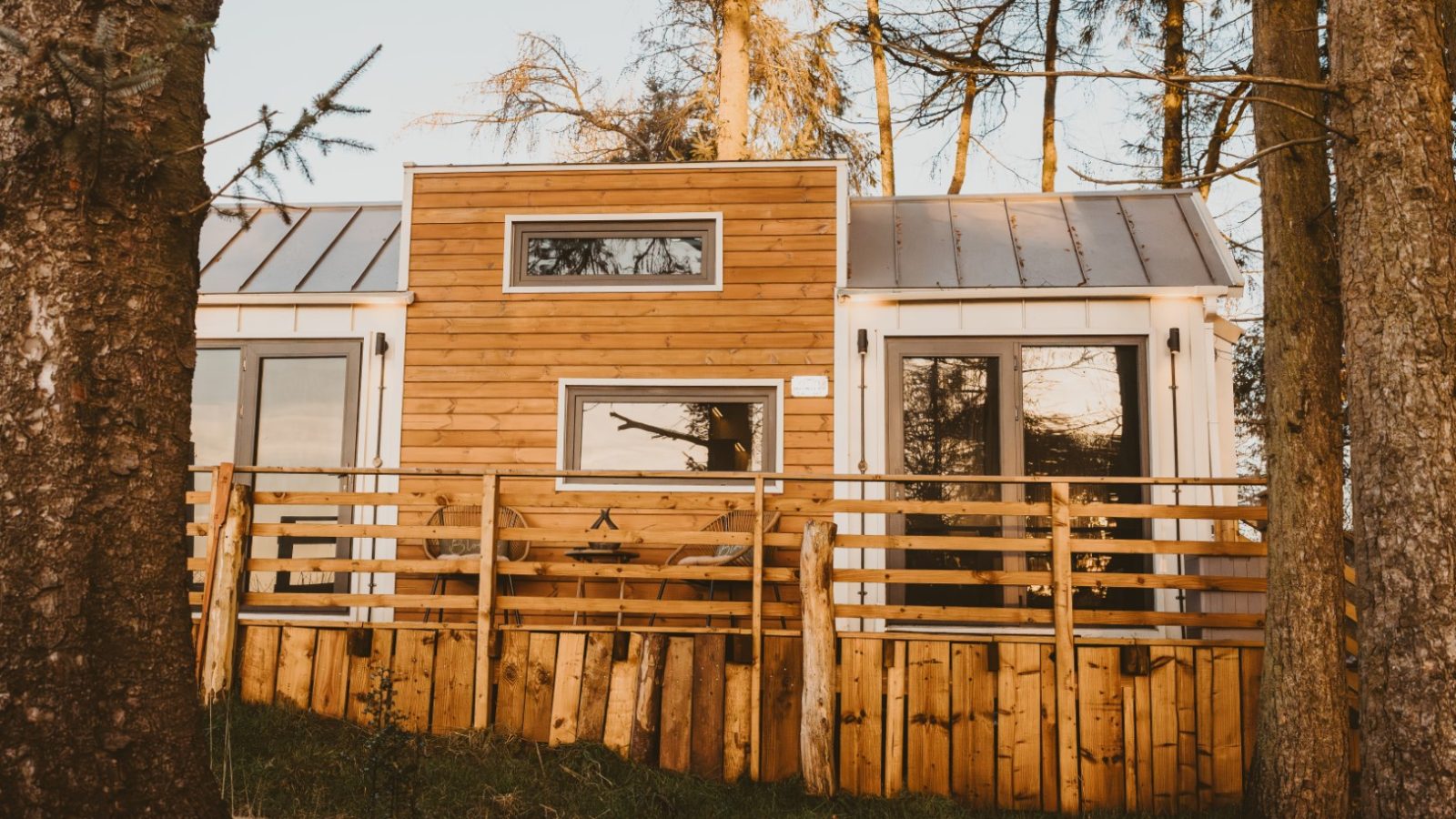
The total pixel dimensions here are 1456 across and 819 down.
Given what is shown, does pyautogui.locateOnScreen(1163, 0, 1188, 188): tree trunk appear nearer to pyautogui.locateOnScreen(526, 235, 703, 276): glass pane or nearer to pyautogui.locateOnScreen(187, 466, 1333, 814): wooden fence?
pyautogui.locateOnScreen(526, 235, 703, 276): glass pane

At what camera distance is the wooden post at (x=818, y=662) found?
570 centimetres

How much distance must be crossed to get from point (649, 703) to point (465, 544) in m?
2.52

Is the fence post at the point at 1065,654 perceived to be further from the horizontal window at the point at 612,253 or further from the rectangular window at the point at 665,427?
the horizontal window at the point at 612,253

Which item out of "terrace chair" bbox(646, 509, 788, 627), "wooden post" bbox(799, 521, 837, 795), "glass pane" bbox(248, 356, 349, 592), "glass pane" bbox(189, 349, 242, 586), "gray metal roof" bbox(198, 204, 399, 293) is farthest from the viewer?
"gray metal roof" bbox(198, 204, 399, 293)

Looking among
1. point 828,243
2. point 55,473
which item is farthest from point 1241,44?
point 55,473

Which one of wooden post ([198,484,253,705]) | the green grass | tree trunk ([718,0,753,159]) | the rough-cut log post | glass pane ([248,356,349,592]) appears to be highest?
tree trunk ([718,0,753,159])

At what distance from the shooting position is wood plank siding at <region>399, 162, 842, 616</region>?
771cm

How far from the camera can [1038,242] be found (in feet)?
26.9

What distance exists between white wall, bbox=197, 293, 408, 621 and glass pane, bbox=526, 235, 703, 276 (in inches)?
41.8

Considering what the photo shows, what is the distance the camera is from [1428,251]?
4.46 m

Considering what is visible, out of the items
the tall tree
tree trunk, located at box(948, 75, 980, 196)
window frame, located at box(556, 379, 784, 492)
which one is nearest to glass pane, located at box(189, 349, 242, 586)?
window frame, located at box(556, 379, 784, 492)

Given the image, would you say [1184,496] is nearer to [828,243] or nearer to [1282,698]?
[1282,698]

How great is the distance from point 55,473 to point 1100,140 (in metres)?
13.4

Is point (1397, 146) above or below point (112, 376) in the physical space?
above
